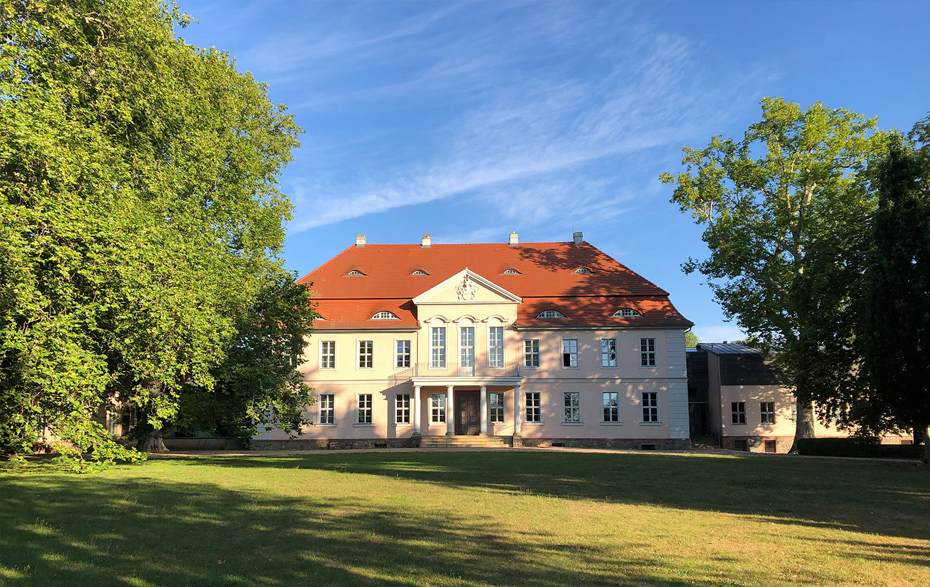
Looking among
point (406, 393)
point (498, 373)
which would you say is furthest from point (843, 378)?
point (406, 393)

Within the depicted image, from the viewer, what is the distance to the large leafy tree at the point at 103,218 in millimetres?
13906

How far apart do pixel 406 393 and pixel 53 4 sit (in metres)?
23.5

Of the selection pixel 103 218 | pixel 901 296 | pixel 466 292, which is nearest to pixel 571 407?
pixel 466 292

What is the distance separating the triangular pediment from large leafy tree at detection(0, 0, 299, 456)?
13.5 m

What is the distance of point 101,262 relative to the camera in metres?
14.8

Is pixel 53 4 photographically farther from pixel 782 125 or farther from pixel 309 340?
pixel 782 125

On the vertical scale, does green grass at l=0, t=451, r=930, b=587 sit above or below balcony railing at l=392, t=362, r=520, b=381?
below

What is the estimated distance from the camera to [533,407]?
34.3 metres

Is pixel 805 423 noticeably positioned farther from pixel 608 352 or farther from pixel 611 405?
pixel 608 352

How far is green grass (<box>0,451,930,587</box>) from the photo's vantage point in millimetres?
6781

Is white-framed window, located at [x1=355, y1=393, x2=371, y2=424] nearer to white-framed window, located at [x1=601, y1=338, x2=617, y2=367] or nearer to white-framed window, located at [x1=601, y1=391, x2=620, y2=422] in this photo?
white-framed window, located at [x1=601, y1=391, x2=620, y2=422]

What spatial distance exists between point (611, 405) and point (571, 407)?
2.17 m

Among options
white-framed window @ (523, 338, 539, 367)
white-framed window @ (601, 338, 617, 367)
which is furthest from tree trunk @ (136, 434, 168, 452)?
white-framed window @ (601, 338, 617, 367)

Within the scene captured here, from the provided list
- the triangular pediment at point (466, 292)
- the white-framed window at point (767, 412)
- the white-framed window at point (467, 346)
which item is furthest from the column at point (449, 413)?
the white-framed window at point (767, 412)
